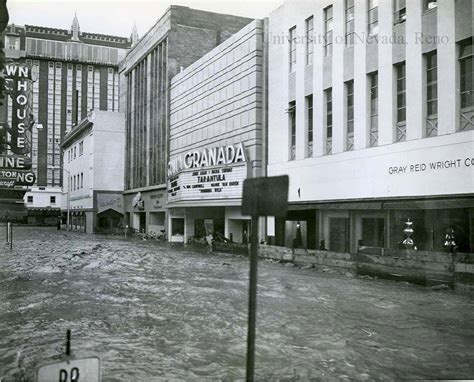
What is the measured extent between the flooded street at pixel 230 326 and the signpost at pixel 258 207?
3048 millimetres

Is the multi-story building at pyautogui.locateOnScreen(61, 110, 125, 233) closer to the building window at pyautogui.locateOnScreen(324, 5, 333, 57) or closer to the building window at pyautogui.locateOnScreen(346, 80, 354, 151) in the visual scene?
the building window at pyautogui.locateOnScreen(324, 5, 333, 57)

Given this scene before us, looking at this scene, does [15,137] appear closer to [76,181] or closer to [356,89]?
[356,89]

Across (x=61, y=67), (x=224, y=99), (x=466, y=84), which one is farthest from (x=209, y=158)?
(x=61, y=67)

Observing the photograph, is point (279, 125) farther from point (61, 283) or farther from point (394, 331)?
point (394, 331)

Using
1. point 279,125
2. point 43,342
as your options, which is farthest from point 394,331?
point 279,125

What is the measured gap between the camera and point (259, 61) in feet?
95.9

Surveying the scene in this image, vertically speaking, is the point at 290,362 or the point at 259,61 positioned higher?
the point at 259,61

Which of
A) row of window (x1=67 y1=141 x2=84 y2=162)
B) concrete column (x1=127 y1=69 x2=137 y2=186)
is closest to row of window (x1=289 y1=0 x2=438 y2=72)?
concrete column (x1=127 y1=69 x2=137 y2=186)

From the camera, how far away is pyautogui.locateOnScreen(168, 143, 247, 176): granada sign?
30.1 meters

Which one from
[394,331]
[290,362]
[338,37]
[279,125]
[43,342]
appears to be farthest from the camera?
[279,125]

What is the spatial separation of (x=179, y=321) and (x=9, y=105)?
20.9 ft

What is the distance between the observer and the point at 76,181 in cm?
6612

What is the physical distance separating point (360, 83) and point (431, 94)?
12.9 ft

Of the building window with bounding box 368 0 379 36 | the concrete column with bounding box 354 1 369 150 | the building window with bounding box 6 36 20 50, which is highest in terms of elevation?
the building window with bounding box 368 0 379 36
